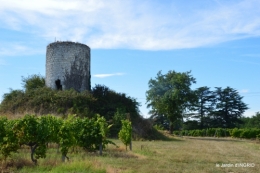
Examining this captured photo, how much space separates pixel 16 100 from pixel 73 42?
7377mm

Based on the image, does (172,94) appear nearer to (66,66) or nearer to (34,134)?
(66,66)

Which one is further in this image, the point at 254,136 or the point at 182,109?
the point at 182,109

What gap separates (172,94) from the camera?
32.8 metres

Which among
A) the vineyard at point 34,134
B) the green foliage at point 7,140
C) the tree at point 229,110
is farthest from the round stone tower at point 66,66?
the tree at point 229,110

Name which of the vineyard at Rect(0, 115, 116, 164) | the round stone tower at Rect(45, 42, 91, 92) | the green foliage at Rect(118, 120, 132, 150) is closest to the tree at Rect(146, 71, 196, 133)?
the round stone tower at Rect(45, 42, 91, 92)

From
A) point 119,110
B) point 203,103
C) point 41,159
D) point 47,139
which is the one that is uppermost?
point 203,103

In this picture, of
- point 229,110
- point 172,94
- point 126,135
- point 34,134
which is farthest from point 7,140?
point 229,110

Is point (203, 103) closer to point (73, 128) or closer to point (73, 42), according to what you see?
point (73, 42)

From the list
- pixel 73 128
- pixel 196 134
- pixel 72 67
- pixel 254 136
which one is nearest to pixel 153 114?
pixel 196 134

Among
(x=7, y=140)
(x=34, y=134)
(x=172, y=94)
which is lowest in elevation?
(x=7, y=140)

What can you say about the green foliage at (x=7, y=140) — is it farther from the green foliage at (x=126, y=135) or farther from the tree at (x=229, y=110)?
the tree at (x=229, y=110)

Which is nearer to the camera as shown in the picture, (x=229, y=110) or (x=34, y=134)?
(x=34, y=134)

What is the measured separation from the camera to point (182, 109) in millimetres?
34969

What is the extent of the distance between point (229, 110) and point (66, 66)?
36111mm
